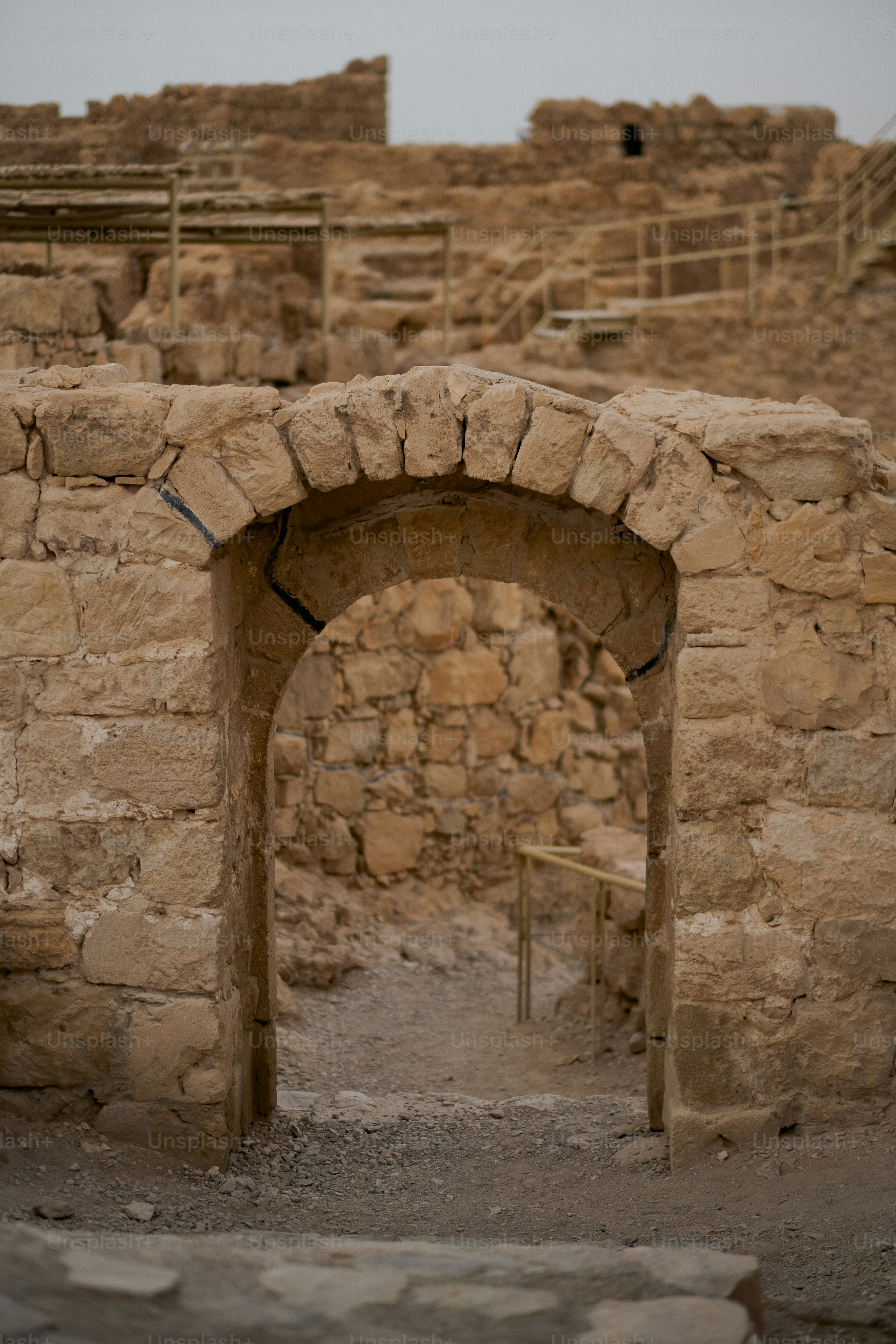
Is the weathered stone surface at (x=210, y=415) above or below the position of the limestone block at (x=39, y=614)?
above

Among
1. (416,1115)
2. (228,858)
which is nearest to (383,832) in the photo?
(416,1115)

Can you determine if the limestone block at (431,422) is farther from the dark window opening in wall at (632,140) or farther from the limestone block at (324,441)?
the dark window opening in wall at (632,140)

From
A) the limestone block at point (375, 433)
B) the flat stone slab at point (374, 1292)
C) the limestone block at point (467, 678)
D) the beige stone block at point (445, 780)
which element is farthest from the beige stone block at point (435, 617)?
the flat stone slab at point (374, 1292)

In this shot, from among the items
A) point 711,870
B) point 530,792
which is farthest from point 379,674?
point 711,870

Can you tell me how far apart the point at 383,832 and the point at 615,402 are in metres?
4.85

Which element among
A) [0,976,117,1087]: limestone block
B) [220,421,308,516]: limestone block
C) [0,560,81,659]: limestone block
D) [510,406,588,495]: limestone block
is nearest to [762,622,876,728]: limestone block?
[510,406,588,495]: limestone block

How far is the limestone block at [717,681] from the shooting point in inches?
156

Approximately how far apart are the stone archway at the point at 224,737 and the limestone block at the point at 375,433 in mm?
12

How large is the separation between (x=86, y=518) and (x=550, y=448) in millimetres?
1565

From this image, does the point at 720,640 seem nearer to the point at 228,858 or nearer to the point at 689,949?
the point at 689,949

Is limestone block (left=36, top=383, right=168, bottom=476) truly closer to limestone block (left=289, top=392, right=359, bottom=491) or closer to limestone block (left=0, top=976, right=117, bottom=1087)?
limestone block (left=289, top=392, right=359, bottom=491)

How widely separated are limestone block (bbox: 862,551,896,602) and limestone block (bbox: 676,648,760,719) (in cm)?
44

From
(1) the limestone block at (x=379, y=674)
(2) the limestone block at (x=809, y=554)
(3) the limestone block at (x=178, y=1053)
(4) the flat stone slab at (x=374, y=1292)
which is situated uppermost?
(2) the limestone block at (x=809, y=554)

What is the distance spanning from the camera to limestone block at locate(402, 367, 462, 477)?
393 centimetres
